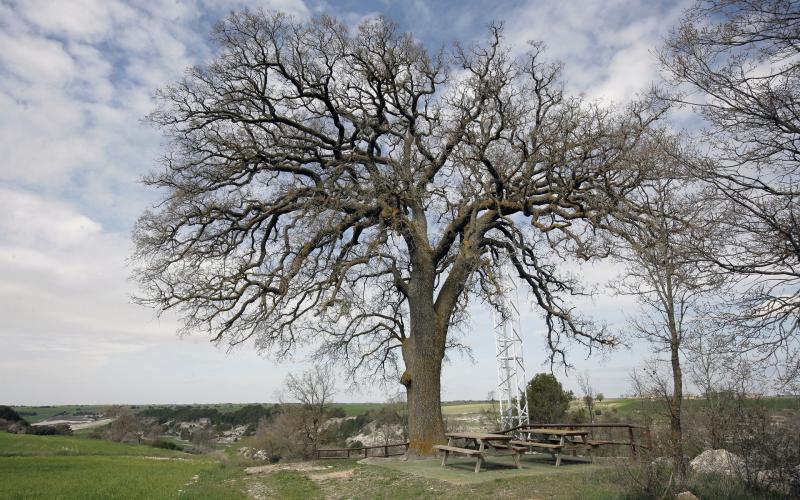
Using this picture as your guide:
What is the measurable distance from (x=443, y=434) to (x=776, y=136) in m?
10.5

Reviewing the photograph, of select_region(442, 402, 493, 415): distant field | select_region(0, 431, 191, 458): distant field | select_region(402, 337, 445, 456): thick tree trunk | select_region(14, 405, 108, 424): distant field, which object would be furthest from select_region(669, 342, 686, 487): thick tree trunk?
select_region(14, 405, 108, 424): distant field

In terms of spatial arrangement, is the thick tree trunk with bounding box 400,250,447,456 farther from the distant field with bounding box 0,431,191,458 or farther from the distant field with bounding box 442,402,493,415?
the distant field with bounding box 0,431,191,458

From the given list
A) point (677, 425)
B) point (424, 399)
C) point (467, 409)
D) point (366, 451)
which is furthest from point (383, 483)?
point (467, 409)

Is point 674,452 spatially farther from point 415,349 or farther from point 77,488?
point 77,488

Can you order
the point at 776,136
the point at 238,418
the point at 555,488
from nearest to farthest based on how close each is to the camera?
the point at 776,136 < the point at 555,488 < the point at 238,418

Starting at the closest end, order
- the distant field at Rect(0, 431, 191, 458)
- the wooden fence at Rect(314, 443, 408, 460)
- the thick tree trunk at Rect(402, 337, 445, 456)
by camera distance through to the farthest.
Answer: the thick tree trunk at Rect(402, 337, 445, 456) < the wooden fence at Rect(314, 443, 408, 460) < the distant field at Rect(0, 431, 191, 458)

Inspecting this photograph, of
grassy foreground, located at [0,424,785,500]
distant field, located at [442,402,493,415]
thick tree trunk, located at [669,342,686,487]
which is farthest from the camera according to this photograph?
distant field, located at [442,402,493,415]

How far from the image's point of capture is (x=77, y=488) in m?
14.5

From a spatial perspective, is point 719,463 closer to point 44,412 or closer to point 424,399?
point 424,399

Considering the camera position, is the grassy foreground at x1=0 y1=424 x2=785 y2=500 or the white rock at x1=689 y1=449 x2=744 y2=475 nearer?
the white rock at x1=689 y1=449 x2=744 y2=475

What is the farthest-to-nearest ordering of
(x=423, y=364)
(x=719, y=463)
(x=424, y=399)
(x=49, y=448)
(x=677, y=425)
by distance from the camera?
(x=49, y=448) < (x=423, y=364) < (x=424, y=399) < (x=677, y=425) < (x=719, y=463)

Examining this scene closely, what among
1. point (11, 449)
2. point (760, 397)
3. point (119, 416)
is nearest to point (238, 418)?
point (119, 416)

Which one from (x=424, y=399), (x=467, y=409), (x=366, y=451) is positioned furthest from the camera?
(x=467, y=409)

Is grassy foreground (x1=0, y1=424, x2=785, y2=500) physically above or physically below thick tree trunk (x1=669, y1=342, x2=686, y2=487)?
below
